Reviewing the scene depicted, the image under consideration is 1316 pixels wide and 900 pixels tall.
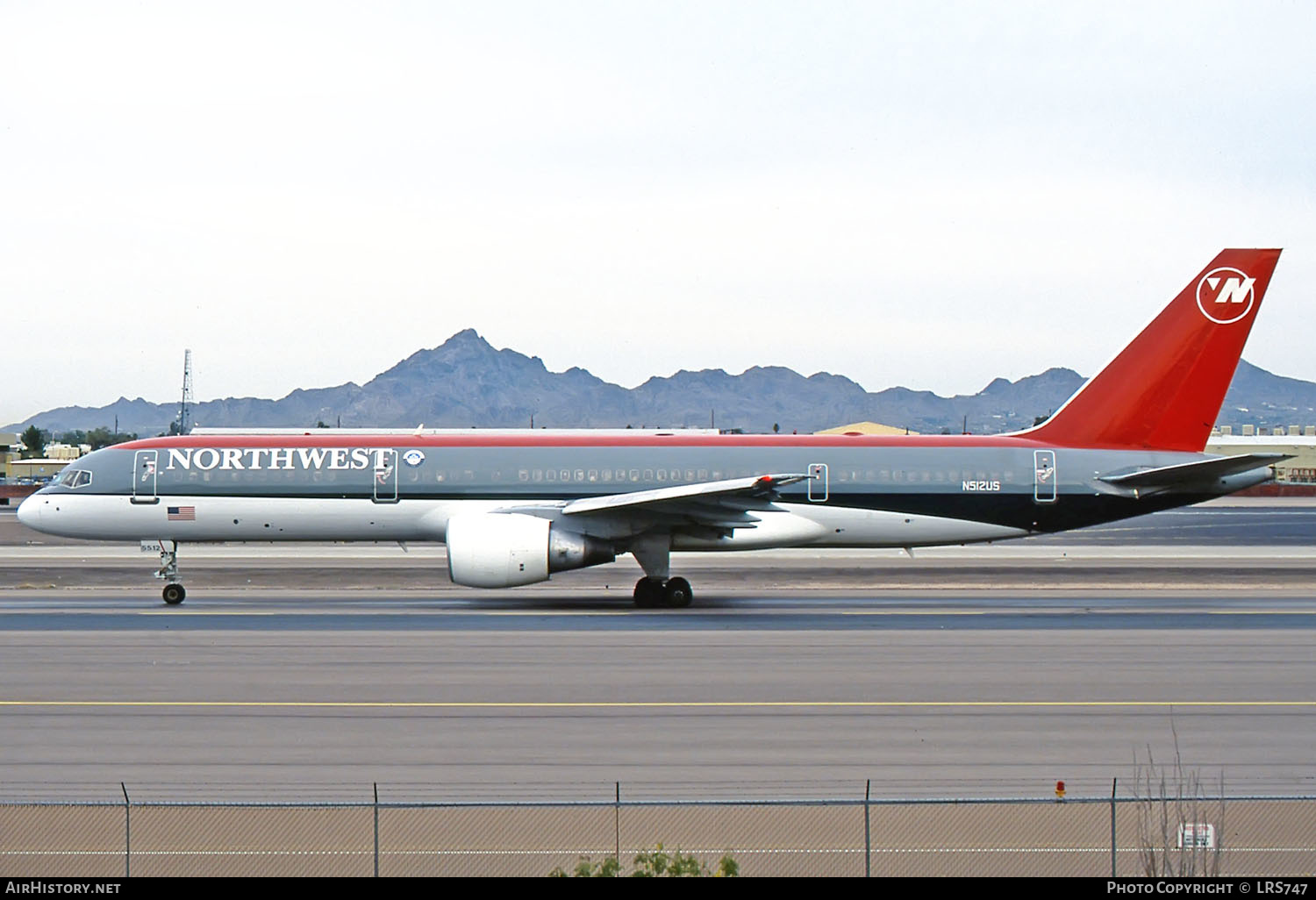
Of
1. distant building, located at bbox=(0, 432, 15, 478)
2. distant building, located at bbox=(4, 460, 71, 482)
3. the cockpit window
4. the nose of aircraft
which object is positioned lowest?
the nose of aircraft

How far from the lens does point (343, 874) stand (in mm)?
10750

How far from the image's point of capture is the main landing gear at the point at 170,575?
31469 millimetres

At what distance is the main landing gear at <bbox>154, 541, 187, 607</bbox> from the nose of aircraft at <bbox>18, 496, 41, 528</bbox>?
3390 millimetres

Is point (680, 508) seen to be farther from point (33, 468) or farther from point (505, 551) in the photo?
point (33, 468)

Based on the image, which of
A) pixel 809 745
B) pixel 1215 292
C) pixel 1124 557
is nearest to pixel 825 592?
pixel 1215 292

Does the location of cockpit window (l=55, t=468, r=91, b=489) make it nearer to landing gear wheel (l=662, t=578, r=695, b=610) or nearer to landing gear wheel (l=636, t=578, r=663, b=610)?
landing gear wheel (l=636, t=578, r=663, b=610)

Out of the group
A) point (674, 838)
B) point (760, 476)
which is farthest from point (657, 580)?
point (674, 838)

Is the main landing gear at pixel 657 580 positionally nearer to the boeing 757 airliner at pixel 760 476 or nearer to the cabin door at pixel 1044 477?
the boeing 757 airliner at pixel 760 476

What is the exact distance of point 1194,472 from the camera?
32.7 m

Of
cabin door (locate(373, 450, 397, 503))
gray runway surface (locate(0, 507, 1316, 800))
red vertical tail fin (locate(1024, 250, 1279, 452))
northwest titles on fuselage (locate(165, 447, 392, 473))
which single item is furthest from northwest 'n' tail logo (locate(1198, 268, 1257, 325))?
cabin door (locate(373, 450, 397, 503))

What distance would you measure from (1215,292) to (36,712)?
95.2 ft

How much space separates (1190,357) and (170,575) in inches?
1029

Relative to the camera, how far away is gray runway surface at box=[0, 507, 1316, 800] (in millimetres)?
14867

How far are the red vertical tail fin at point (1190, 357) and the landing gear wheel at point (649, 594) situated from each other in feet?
37.1
